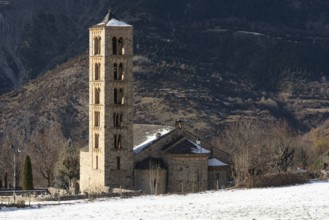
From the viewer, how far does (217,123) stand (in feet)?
604

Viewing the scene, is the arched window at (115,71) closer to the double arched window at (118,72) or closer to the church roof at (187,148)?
the double arched window at (118,72)

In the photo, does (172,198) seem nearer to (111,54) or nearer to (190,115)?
(111,54)

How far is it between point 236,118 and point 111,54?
291ft

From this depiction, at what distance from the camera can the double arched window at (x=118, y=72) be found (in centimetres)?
10512

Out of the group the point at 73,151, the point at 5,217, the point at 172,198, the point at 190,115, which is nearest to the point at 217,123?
the point at 190,115

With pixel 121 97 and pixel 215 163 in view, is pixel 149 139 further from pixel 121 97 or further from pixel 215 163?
pixel 215 163

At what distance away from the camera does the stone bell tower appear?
343 ft

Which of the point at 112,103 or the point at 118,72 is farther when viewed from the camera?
the point at 118,72

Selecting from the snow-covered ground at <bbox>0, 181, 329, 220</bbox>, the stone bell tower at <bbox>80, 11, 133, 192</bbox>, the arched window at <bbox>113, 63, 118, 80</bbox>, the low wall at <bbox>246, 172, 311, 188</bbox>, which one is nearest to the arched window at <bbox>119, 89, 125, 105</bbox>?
the stone bell tower at <bbox>80, 11, 133, 192</bbox>

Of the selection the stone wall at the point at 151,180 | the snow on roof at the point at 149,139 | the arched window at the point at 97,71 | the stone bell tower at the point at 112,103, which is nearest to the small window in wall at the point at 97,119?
the stone bell tower at the point at 112,103

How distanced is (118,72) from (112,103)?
98.3 inches

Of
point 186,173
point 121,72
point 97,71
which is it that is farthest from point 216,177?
point 97,71

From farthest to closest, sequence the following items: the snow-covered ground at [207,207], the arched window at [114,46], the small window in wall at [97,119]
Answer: the small window in wall at [97,119] → the arched window at [114,46] → the snow-covered ground at [207,207]

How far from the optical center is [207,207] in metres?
83.2
